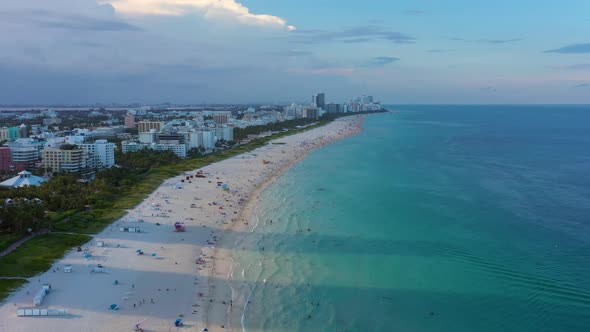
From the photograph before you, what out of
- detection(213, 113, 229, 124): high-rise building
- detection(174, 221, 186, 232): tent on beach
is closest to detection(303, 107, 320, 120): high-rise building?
detection(213, 113, 229, 124): high-rise building

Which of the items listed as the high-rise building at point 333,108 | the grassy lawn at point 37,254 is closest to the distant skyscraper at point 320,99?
the high-rise building at point 333,108

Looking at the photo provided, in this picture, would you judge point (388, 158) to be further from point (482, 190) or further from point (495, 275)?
point (495, 275)

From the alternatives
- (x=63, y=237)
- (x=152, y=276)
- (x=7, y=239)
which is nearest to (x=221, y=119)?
(x=63, y=237)

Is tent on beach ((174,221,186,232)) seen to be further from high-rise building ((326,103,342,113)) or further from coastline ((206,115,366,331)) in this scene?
high-rise building ((326,103,342,113))

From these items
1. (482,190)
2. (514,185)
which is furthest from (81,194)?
(514,185)

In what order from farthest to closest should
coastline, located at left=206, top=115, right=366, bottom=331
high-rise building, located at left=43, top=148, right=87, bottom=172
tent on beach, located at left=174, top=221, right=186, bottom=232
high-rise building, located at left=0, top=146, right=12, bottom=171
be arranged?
high-rise building, located at left=0, top=146, right=12, bottom=171 → high-rise building, located at left=43, top=148, right=87, bottom=172 → tent on beach, located at left=174, top=221, right=186, bottom=232 → coastline, located at left=206, top=115, right=366, bottom=331

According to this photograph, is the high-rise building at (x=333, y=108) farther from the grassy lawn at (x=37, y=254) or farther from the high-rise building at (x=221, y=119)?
the grassy lawn at (x=37, y=254)

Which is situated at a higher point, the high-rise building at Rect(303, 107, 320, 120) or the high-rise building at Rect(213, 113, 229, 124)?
the high-rise building at Rect(303, 107, 320, 120)
